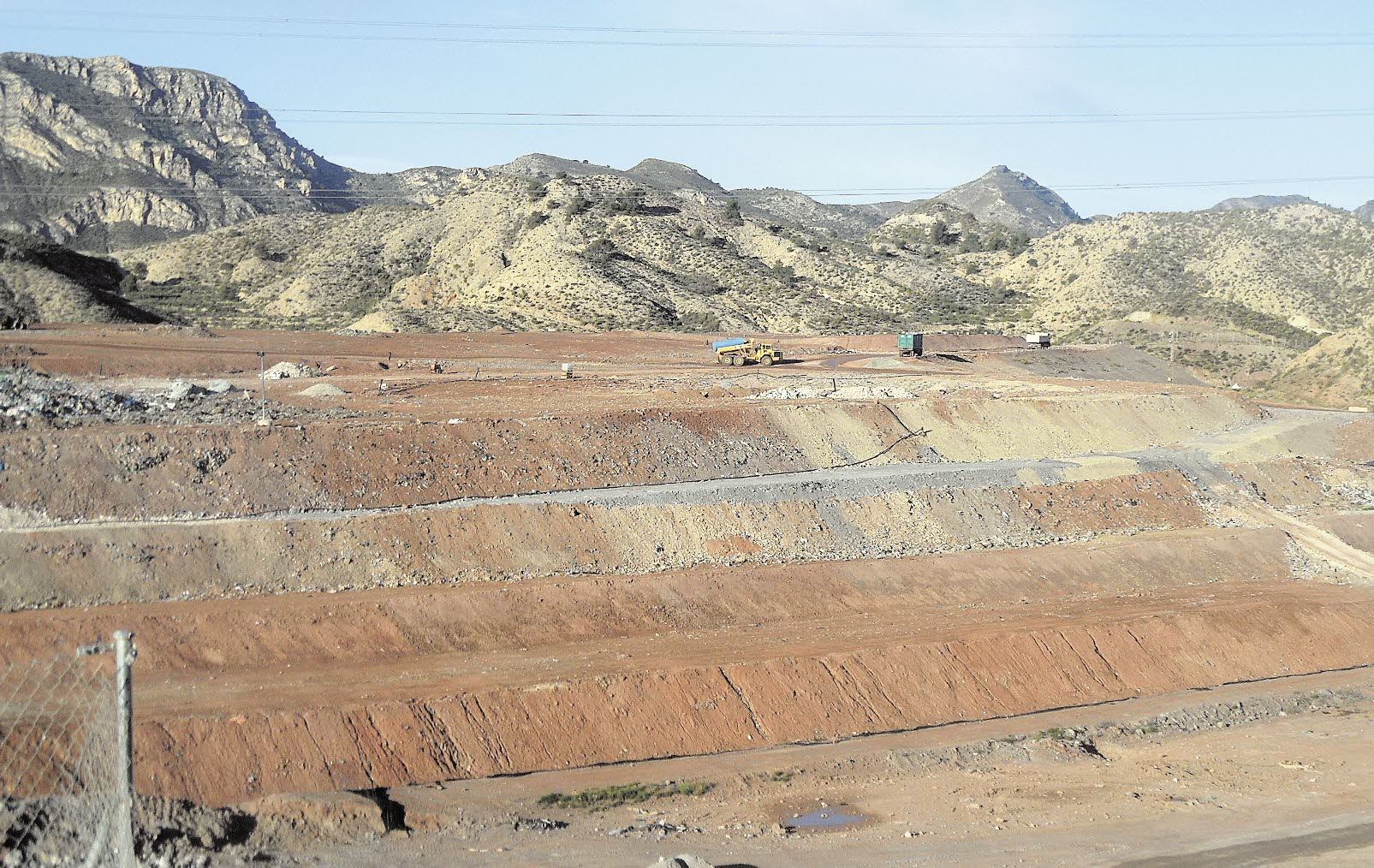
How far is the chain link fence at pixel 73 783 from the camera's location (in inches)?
405

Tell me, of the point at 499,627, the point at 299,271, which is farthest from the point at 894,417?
the point at 299,271

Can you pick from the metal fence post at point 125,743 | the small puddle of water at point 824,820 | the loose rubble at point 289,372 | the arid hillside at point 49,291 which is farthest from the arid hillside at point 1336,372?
the metal fence post at point 125,743

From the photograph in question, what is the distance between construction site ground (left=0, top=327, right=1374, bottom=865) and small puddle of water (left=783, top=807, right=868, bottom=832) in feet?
0.76

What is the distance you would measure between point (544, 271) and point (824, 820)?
78.8m

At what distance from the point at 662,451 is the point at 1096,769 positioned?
66.3ft

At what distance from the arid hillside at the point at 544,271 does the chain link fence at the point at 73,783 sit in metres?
67.6

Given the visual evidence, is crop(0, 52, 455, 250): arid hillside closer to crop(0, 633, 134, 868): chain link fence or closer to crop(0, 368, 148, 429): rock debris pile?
crop(0, 368, 148, 429): rock debris pile

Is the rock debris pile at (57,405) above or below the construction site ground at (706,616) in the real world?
above

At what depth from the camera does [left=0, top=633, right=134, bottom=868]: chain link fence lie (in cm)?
1029

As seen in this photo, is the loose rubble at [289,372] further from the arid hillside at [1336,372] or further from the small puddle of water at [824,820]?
the arid hillside at [1336,372]

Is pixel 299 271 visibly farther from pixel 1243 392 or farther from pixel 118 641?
pixel 118 641

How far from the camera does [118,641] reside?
944 centimetres

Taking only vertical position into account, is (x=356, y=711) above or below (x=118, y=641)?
below

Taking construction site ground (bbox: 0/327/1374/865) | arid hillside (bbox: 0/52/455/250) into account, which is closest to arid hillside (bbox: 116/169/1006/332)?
arid hillside (bbox: 0/52/455/250)
